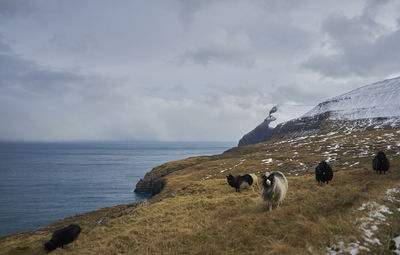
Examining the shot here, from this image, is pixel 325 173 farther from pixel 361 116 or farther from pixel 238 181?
pixel 361 116

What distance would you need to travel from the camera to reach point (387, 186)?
45.1ft

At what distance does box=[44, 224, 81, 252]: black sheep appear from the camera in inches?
616

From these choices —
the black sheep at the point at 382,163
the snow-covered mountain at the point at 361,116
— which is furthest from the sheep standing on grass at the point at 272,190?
the snow-covered mountain at the point at 361,116

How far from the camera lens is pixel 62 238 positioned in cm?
1582

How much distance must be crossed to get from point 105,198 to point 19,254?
194ft

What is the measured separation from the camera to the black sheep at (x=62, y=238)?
15641mm

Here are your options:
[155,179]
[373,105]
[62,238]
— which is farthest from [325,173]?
[373,105]

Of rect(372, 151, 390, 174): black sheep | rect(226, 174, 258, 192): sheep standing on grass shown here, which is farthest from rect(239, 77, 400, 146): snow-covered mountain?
rect(226, 174, 258, 192): sheep standing on grass

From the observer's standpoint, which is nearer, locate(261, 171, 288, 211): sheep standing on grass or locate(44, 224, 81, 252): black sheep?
locate(261, 171, 288, 211): sheep standing on grass

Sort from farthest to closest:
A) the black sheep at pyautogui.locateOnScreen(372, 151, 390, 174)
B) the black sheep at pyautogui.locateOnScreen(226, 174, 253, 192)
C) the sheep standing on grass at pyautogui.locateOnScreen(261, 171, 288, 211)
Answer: the black sheep at pyautogui.locateOnScreen(226, 174, 253, 192)
the black sheep at pyautogui.locateOnScreen(372, 151, 390, 174)
the sheep standing on grass at pyautogui.locateOnScreen(261, 171, 288, 211)

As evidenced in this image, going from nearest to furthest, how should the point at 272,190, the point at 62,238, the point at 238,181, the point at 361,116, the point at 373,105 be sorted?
the point at 272,190 → the point at 62,238 → the point at 238,181 → the point at 361,116 → the point at 373,105

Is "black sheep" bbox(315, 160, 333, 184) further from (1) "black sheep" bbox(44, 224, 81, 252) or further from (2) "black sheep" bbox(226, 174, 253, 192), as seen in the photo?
(1) "black sheep" bbox(44, 224, 81, 252)

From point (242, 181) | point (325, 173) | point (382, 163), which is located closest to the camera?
point (325, 173)

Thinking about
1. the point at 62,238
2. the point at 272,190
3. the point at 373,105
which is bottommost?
the point at 62,238
